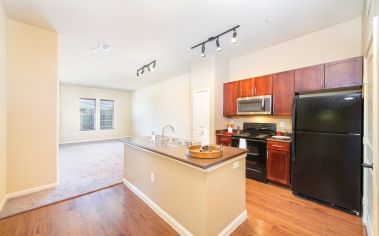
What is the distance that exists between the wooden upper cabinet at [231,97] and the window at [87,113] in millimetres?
7192

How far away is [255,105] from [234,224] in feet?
7.95

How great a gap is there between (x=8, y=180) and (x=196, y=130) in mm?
3616

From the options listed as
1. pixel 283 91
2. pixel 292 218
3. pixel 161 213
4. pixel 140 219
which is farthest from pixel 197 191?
pixel 283 91

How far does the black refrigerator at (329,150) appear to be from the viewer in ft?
7.12

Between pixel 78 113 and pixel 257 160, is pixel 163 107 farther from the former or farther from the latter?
pixel 257 160

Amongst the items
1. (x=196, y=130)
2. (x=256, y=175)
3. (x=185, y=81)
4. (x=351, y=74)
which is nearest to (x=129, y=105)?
(x=185, y=81)

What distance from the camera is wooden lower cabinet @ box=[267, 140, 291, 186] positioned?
287cm

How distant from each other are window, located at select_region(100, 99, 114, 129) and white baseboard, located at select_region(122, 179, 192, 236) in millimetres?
6865

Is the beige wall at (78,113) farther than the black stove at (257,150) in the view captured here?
Yes

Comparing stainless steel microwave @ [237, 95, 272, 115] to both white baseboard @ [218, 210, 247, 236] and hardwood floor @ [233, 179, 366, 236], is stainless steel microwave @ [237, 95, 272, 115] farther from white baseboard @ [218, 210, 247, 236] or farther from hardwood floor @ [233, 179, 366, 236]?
white baseboard @ [218, 210, 247, 236]

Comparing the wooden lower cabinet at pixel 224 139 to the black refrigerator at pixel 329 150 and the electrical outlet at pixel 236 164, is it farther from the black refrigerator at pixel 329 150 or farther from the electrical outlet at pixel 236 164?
the electrical outlet at pixel 236 164

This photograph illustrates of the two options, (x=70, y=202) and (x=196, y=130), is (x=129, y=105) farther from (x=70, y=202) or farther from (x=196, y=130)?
(x=70, y=202)

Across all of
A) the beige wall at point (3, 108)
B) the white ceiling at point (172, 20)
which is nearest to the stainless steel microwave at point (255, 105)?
the white ceiling at point (172, 20)

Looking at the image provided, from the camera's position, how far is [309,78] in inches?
112
